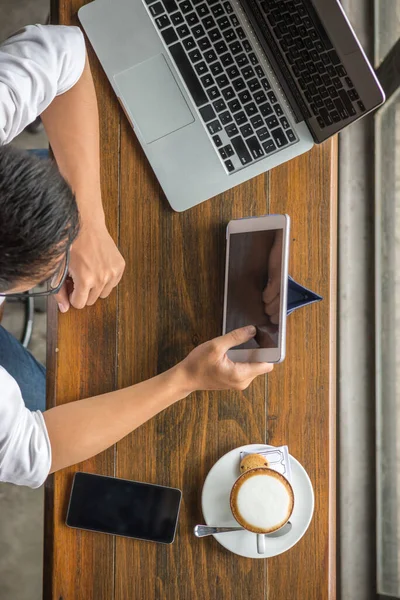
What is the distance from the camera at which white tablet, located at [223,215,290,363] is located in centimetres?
86

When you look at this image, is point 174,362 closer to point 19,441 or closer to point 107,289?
point 107,289

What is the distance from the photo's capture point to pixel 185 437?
0.94 meters

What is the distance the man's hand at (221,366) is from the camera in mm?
870

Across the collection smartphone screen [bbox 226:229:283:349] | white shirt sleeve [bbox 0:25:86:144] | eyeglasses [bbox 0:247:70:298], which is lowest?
smartphone screen [bbox 226:229:283:349]

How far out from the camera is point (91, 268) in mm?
912

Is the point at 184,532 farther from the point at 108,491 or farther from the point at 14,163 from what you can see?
the point at 14,163

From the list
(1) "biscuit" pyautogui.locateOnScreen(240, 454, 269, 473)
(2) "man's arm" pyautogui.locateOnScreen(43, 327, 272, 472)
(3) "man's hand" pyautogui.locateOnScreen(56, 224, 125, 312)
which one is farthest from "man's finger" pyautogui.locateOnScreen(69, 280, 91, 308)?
(1) "biscuit" pyautogui.locateOnScreen(240, 454, 269, 473)

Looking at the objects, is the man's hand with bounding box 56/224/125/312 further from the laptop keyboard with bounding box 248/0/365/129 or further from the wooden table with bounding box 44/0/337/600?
the laptop keyboard with bounding box 248/0/365/129

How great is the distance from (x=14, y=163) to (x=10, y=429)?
364 millimetres

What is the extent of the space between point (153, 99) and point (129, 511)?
671mm

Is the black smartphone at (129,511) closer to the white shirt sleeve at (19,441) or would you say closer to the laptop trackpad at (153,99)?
the white shirt sleeve at (19,441)

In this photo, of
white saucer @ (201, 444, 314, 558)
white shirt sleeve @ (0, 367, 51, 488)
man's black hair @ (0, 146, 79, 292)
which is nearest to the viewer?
man's black hair @ (0, 146, 79, 292)

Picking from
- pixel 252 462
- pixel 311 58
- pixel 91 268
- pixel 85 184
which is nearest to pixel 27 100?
pixel 85 184

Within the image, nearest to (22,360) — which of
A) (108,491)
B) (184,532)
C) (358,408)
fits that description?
(108,491)
